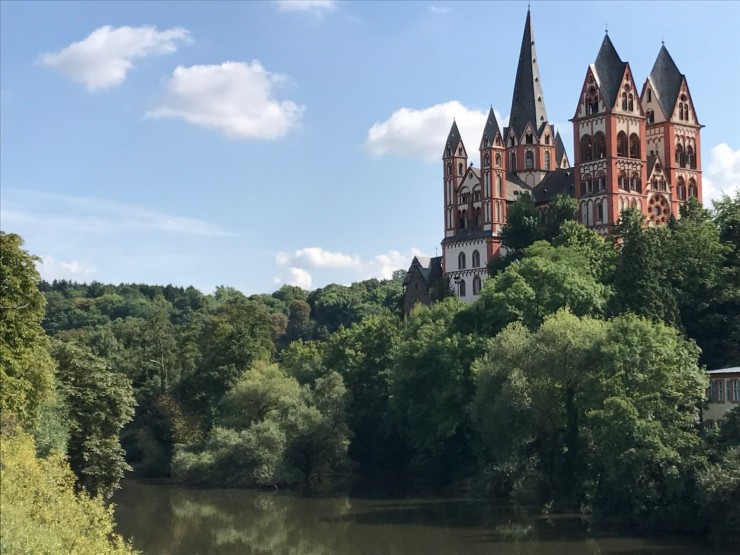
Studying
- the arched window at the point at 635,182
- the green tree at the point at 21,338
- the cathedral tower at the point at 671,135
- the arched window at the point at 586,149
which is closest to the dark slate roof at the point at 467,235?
the arched window at the point at 586,149

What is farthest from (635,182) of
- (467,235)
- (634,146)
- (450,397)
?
(450,397)

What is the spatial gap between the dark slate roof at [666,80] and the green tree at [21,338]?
6419 cm

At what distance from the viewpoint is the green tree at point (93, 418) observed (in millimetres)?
47062

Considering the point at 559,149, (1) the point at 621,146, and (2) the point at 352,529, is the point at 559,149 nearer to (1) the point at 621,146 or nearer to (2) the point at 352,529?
(1) the point at 621,146

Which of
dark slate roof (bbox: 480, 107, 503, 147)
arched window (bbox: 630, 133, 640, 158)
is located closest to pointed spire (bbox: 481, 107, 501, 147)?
dark slate roof (bbox: 480, 107, 503, 147)

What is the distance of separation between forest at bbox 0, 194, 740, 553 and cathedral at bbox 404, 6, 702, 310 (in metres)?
5.37

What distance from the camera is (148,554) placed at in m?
42.6

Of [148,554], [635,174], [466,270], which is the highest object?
[635,174]

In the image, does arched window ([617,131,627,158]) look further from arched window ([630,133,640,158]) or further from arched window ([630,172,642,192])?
arched window ([630,172,642,192])

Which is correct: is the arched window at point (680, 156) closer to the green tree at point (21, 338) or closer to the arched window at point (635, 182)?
the arched window at point (635, 182)

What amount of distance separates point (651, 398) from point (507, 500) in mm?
11631

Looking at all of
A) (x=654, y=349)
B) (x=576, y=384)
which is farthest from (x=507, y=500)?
(x=654, y=349)

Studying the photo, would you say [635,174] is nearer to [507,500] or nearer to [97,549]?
[507,500]

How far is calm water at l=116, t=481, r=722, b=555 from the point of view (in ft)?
138
